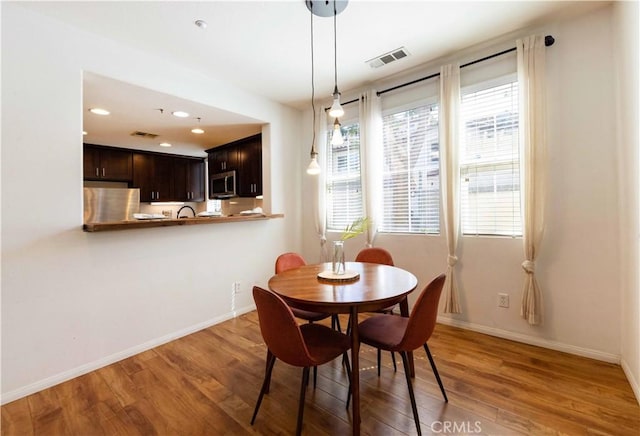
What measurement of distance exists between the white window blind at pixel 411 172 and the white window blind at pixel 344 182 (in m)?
0.41

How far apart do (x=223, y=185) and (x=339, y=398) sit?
151 inches

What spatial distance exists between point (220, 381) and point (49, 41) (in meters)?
2.82

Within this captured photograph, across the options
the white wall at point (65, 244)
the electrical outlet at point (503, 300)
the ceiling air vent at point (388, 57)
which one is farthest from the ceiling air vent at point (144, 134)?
the electrical outlet at point (503, 300)

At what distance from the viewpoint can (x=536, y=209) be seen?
7.77 ft

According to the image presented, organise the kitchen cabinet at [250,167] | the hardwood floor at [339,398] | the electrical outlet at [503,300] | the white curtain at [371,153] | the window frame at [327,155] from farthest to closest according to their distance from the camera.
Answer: the kitchen cabinet at [250,167]
the window frame at [327,155]
the white curtain at [371,153]
the electrical outlet at [503,300]
the hardwood floor at [339,398]

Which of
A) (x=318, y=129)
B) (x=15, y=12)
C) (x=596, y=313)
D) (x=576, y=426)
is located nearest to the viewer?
(x=576, y=426)

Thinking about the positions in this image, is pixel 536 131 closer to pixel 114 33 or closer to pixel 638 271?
pixel 638 271

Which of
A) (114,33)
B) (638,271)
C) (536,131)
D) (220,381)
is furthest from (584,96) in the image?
(114,33)

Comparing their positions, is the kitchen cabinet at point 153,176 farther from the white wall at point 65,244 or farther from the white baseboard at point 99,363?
the white baseboard at point 99,363

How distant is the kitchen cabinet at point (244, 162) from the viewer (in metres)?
4.24

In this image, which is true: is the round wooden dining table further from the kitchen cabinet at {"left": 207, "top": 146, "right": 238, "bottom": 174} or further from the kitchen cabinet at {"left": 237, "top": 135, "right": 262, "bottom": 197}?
the kitchen cabinet at {"left": 207, "top": 146, "right": 238, "bottom": 174}

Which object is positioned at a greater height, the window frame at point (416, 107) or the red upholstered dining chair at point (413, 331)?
the window frame at point (416, 107)

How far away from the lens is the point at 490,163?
2664mm

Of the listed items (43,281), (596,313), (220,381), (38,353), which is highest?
(43,281)
